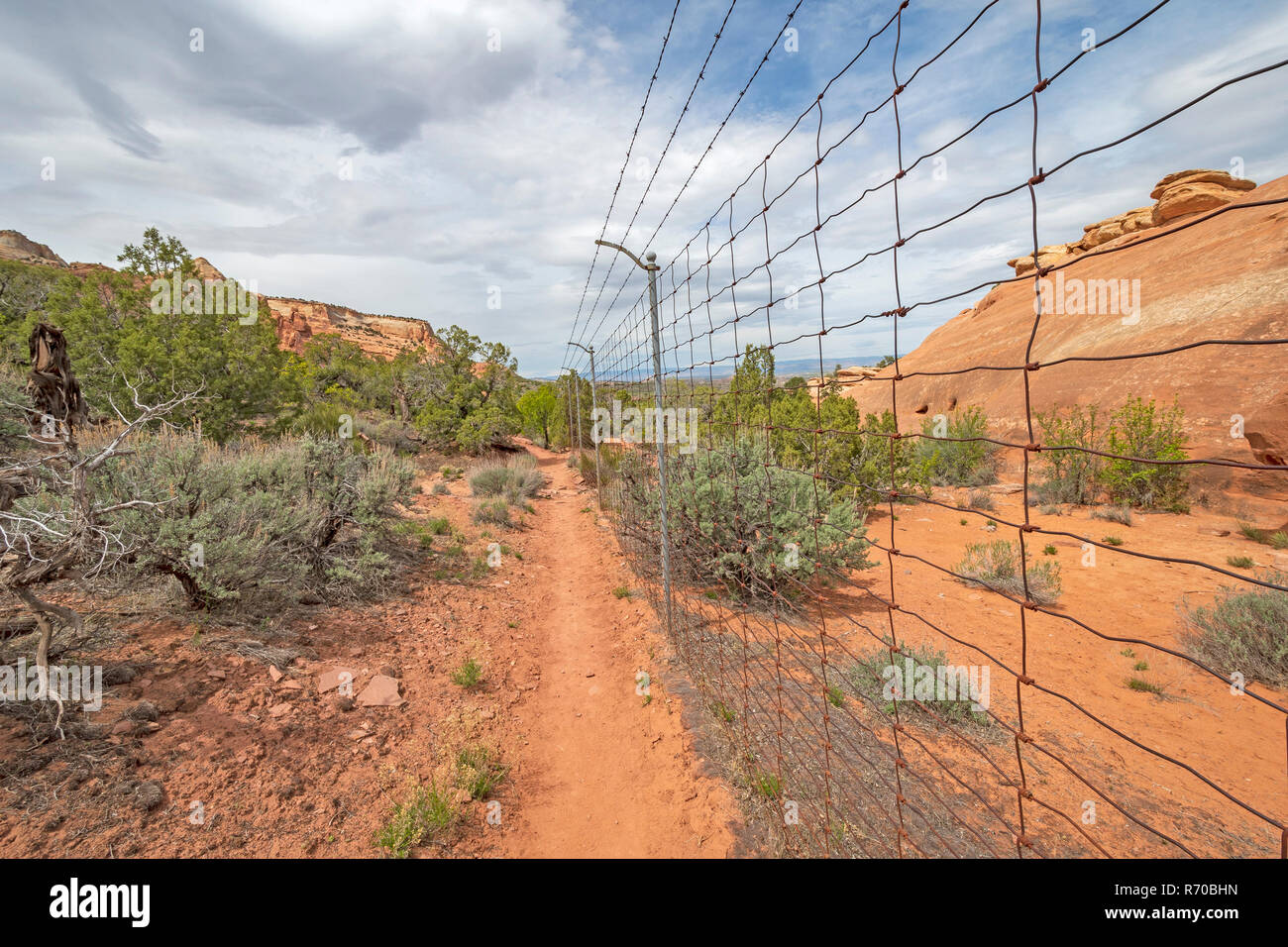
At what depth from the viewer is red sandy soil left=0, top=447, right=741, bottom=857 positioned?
273 cm

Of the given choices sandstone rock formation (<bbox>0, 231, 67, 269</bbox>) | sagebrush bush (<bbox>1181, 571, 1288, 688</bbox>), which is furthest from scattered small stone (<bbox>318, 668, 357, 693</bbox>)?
sandstone rock formation (<bbox>0, 231, 67, 269</bbox>)

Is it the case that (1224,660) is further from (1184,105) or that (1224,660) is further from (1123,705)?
(1184,105)

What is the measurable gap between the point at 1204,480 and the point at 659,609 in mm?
12122

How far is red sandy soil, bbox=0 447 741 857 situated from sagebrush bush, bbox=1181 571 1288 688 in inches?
178

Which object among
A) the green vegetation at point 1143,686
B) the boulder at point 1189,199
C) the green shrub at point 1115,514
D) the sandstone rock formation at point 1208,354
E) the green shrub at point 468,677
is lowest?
the green vegetation at point 1143,686

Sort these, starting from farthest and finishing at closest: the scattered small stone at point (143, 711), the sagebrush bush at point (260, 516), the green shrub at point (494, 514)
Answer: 1. the green shrub at point (494, 514)
2. the sagebrush bush at point (260, 516)
3. the scattered small stone at point (143, 711)

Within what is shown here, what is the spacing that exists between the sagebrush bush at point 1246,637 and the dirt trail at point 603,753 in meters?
4.50

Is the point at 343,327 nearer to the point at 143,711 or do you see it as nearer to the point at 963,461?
the point at 963,461

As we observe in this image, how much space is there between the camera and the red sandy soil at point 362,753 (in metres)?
2.73

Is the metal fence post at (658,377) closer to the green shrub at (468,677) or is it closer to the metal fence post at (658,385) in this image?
the metal fence post at (658,385)

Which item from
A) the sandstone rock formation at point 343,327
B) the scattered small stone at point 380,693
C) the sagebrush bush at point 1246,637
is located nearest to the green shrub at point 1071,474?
the sagebrush bush at point 1246,637

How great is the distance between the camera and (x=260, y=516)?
17.7ft

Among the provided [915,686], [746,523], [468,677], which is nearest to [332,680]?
[468,677]

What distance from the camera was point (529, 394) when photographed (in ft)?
102
